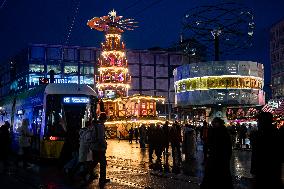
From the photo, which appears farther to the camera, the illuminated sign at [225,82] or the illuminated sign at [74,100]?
the illuminated sign at [225,82]

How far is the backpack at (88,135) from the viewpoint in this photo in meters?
14.3

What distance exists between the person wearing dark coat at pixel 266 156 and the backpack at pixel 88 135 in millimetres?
6859

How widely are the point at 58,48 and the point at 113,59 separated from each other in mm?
28506

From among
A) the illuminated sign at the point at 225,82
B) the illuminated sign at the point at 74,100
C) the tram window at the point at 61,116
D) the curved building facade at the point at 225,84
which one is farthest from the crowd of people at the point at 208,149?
the illuminated sign at the point at 225,82

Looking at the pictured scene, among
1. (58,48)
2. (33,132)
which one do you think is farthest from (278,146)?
(58,48)

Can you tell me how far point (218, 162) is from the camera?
9273 millimetres

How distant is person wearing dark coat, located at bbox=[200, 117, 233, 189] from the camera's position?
9.16 meters

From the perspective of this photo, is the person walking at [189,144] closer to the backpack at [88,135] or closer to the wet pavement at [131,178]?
the wet pavement at [131,178]

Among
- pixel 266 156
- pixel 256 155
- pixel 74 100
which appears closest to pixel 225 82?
pixel 74 100

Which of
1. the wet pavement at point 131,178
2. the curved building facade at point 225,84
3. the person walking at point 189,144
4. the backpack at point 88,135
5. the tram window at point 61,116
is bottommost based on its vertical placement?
the wet pavement at point 131,178

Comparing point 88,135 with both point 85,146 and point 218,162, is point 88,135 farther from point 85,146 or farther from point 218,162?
point 218,162

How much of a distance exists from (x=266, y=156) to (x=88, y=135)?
7.46 meters

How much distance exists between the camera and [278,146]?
7.95 m

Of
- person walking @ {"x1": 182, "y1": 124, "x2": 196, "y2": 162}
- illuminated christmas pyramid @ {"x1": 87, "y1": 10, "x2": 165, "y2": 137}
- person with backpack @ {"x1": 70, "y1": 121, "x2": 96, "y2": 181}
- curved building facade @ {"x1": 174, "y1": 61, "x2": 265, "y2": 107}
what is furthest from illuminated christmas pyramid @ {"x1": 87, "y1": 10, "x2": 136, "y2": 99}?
person with backpack @ {"x1": 70, "y1": 121, "x2": 96, "y2": 181}
